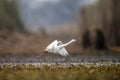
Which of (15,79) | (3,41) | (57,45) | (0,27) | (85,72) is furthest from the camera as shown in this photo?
(0,27)

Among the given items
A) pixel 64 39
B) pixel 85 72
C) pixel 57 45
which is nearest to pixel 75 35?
pixel 64 39

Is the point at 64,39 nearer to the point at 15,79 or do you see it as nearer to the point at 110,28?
the point at 110,28

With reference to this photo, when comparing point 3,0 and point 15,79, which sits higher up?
point 3,0

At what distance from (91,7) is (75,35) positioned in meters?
2.48

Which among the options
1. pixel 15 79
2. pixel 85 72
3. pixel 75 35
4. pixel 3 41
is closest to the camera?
pixel 15 79

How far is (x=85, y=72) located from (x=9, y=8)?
69.5 feet

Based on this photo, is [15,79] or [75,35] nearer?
[15,79]

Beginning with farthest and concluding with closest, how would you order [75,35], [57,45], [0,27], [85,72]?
[75,35]
[0,27]
[57,45]
[85,72]

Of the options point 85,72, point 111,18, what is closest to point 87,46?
point 111,18

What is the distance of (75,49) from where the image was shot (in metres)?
35.2

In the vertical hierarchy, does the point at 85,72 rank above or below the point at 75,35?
below

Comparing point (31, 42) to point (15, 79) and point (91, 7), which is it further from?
point (15, 79)

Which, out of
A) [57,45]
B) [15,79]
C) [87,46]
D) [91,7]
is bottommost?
[15,79]

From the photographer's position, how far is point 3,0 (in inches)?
1459
